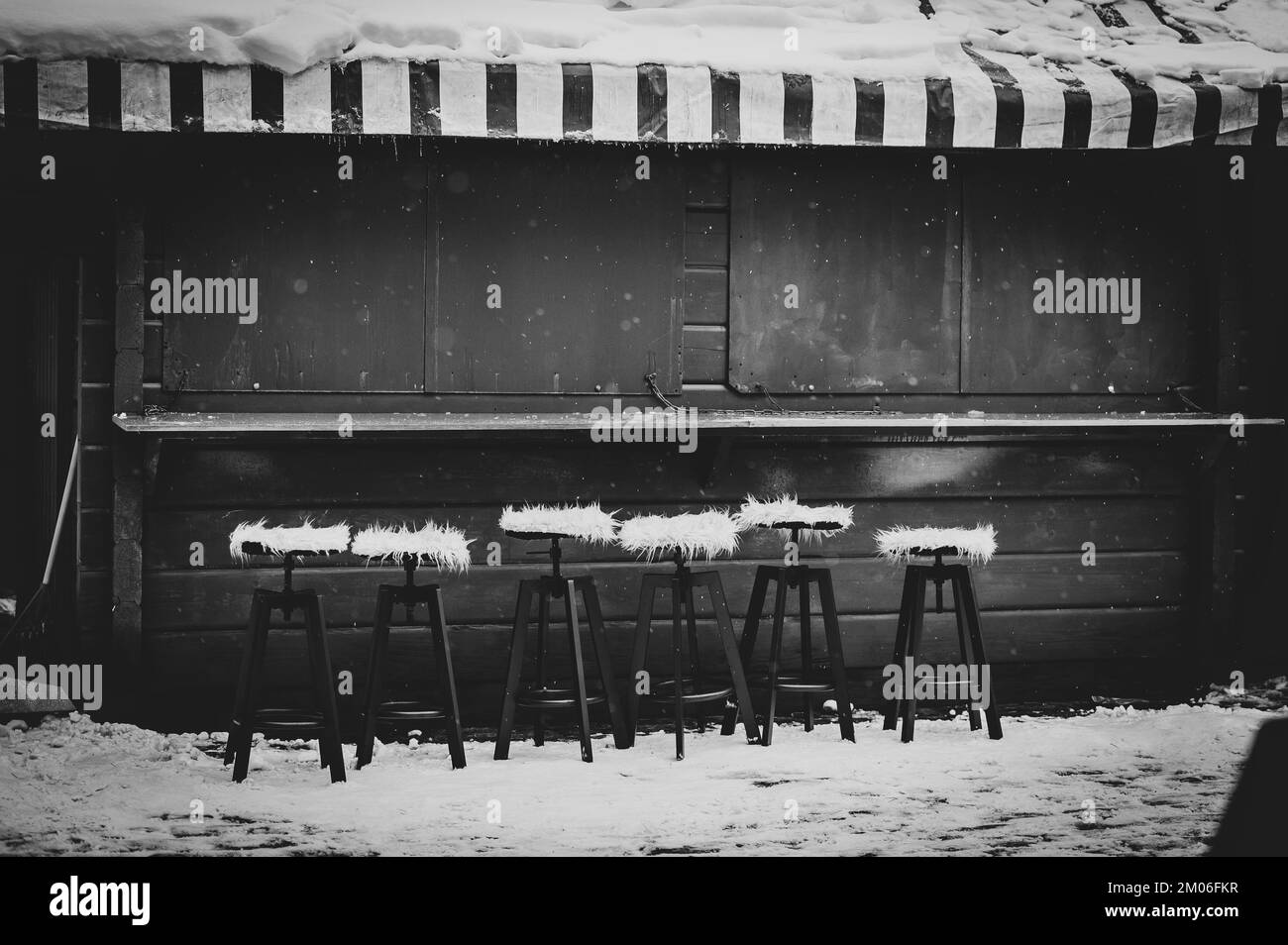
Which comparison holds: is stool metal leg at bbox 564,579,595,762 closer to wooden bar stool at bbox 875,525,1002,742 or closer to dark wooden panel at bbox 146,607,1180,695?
dark wooden panel at bbox 146,607,1180,695

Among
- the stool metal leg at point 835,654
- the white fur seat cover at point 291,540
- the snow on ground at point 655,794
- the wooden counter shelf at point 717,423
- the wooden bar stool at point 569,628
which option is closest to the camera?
the snow on ground at point 655,794

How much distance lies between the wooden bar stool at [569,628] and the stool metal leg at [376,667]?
0.49m

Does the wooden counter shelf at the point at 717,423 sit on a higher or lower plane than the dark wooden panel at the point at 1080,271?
lower

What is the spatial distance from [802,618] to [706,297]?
157cm

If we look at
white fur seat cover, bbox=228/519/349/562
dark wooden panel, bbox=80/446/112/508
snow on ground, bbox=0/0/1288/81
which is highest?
snow on ground, bbox=0/0/1288/81

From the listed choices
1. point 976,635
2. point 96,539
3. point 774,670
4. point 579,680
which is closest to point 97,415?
point 96,539

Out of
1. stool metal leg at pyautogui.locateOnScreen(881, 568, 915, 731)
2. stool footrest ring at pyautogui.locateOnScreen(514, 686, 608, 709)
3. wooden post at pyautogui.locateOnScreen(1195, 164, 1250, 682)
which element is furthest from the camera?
wooden post at pyautogui.locateOnScreen(1195, 164, 1250, 682)

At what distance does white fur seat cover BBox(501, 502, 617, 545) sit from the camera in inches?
191

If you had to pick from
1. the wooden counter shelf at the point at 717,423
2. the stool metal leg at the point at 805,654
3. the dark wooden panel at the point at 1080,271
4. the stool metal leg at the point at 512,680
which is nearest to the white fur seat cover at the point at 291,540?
the wooden counter shelf at the point at 717,423

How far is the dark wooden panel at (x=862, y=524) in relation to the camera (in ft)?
18.2

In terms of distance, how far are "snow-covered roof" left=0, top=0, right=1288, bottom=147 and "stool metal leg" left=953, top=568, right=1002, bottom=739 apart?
1.88 meters

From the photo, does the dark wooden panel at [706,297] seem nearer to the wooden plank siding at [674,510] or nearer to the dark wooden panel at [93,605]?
the wooden plank siding at [674,510]

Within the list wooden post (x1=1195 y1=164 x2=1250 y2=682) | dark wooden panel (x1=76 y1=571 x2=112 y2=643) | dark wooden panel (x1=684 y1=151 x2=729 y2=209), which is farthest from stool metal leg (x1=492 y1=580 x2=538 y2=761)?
wooden post (x1=1195 y1=164 x2=1250 y2=682)

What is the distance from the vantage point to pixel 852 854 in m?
3.83
